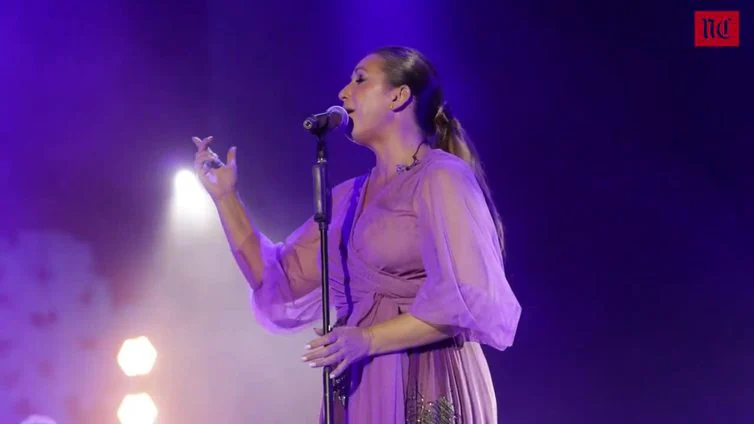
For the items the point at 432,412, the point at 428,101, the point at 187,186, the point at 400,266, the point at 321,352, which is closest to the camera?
the point at 321,352

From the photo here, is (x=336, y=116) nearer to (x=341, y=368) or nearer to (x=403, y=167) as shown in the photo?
(x=403, y=167)

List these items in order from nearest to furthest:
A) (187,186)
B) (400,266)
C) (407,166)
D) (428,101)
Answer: (400,266) < (407,166) < (428,101) < (187,186)

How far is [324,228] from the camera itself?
5.69 ft

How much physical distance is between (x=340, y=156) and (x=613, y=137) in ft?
3.79

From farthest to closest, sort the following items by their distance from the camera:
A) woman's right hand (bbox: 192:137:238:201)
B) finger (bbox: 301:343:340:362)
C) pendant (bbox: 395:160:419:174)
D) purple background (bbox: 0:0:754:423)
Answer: purple background (bbox: 0:0:754:423), woman's right hand (bbox: 192:137:238:201), pendant (bbox: 395:160:419:174), finger (bbox: 301:343:340:362)

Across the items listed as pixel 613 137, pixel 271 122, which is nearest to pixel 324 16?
pixel 271 122

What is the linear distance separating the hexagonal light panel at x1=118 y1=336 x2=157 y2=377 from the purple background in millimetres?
57

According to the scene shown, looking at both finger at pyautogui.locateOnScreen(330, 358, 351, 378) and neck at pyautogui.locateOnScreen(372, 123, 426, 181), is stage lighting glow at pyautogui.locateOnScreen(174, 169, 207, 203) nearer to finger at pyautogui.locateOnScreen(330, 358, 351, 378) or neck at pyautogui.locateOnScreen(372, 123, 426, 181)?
neck at pyautogui.locateOnScreen(372, 123, 426, 181)

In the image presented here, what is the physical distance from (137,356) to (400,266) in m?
1.89

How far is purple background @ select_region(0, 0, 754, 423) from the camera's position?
324 cm

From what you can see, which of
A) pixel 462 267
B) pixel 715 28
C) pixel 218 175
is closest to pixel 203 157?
pixel 218 175

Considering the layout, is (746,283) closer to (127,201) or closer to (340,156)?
(340,156)

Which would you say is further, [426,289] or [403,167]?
[403,167]

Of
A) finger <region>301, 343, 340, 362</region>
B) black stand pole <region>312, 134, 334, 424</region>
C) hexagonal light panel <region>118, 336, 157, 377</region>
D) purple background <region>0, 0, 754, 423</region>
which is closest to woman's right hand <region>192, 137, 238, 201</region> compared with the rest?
black stand pole <region>312, 134, 334, 424</region>
